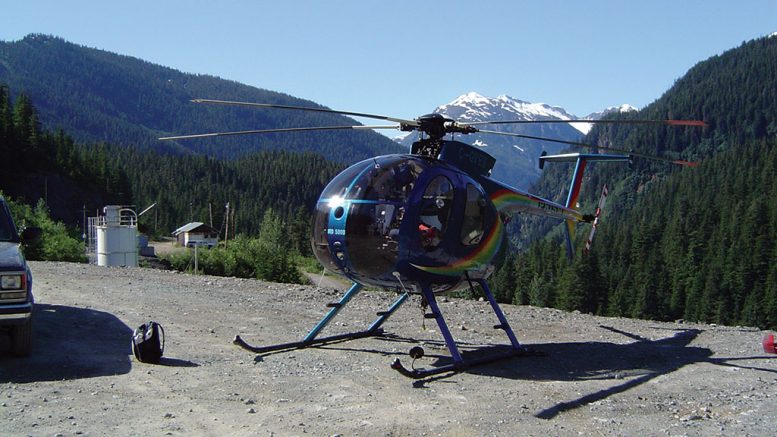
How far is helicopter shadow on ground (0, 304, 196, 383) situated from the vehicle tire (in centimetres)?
11

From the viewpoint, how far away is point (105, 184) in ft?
372

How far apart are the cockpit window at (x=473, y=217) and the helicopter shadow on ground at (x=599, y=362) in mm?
2062

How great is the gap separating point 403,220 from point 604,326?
22.8ft

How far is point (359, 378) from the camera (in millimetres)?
9367

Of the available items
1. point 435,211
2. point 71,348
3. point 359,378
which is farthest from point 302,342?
point 71,348

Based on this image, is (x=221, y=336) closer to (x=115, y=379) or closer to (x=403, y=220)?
(x=115, y=379)

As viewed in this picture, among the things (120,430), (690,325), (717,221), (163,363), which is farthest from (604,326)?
(717,221)

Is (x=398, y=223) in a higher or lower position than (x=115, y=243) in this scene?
higher

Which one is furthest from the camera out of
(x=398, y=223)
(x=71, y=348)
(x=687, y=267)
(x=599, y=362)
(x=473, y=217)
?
(x=687, y=267)

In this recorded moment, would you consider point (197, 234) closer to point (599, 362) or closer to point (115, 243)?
point (115, 243)

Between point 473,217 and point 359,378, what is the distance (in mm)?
3428

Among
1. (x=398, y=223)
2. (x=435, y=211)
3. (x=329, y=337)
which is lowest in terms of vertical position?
(x=329, y=337)

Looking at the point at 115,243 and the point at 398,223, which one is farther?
the point at 115,243

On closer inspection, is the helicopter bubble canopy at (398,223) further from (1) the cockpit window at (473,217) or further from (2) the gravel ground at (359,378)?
(2) the gravel ground at (359,378)
